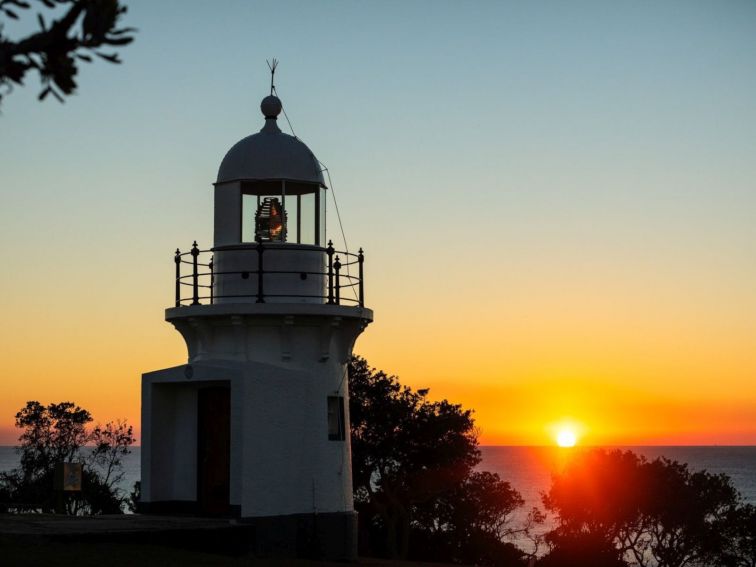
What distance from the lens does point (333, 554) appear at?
21422 mm

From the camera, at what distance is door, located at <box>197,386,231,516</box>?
70.3 ft

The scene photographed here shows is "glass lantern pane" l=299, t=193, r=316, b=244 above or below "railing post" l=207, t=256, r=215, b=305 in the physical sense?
above

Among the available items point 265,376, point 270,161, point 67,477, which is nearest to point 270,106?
point 270,161

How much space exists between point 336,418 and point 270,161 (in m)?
4.70

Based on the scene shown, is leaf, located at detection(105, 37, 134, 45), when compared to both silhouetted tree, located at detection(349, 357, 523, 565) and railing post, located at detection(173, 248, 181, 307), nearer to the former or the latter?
railing post, located at detection(173, 248, 181, 307)

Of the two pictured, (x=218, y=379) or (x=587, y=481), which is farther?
(x=587, y=481)

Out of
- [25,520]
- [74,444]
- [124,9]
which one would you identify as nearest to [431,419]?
[74,444]

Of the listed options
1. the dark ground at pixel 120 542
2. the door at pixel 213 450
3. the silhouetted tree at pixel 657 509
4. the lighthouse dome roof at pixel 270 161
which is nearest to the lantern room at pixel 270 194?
the lighthouse dome roof at pixel 270 161

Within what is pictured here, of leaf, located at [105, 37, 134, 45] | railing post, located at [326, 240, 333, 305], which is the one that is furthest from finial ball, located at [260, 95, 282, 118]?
leaf, located at [105, 37, 134, 45]

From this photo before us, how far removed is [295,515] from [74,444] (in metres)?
24.5

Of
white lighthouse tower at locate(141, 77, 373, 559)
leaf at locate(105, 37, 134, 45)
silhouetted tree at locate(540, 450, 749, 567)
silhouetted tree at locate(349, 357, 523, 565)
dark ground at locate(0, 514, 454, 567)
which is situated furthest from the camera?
silhouetted tree at locate(540, 450, 749, 567)

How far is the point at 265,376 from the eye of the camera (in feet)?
67.4

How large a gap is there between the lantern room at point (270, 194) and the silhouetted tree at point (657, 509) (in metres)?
25.7

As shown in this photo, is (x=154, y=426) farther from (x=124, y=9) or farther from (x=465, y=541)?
(x=465, y=541)
